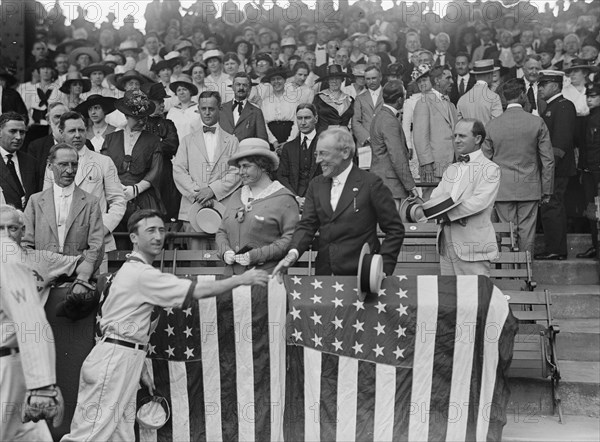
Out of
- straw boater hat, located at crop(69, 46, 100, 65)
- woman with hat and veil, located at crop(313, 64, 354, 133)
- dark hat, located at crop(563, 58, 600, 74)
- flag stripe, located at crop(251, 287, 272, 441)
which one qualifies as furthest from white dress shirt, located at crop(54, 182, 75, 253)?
dark hat, located at crop(563, 58, 600, 74)

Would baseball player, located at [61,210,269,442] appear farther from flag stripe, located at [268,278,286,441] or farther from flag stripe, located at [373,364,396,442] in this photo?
flag stripe, located at [373,364,396,442]

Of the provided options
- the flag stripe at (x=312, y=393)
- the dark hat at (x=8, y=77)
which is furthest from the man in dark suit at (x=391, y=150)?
the dark hat at (x=8, y=77)

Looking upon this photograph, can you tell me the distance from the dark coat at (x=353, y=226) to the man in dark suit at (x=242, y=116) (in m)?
4.22

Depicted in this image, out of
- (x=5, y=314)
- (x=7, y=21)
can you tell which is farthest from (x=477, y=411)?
(x=7, y=21)

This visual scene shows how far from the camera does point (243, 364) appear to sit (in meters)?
7.28

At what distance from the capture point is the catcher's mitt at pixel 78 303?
7383 mm

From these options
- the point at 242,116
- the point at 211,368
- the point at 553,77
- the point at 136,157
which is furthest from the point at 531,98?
the point at 211,368

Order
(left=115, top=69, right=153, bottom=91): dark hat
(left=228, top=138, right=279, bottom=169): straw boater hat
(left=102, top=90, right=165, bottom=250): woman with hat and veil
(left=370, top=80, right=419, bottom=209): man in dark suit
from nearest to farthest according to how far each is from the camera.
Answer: (left=228, top=138, right=279, bottom=169): straw boater hat → (left=102, top=90, right=165, bottom=250): woman with hat and veil → (left=370, top=80, right=419, bottom=209): man in dark suit → (left=115, top=69, right=153, bottom=91): dark hat

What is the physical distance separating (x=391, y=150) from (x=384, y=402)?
4.60m

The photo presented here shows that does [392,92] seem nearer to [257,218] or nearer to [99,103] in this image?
[99,103]

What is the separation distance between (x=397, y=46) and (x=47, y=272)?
10188 millimetres

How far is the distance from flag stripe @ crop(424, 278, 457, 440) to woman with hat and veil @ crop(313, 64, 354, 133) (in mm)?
5459

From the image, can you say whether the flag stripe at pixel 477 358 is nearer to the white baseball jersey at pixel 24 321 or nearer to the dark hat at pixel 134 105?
the white baseball jersey at pixel 24 321

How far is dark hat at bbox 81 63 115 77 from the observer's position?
14570 millimetres
